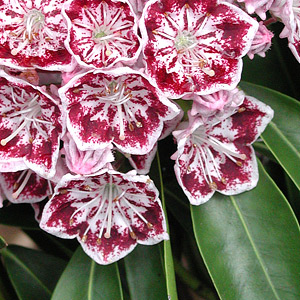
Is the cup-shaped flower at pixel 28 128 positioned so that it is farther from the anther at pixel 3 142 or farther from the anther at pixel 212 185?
the anther at pixel 212 185

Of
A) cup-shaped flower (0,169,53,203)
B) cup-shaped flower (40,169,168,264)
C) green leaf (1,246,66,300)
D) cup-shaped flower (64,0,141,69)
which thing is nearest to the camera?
cup-shaped flower (64,0,141,69)

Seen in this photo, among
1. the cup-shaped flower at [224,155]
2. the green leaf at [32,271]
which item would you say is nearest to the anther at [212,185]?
the cup-shaped flower at [224,155]

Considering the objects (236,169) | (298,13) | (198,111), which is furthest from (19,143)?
(298,13)

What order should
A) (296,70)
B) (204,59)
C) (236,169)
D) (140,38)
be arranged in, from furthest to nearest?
(296,70), (236,169), (204,59), (140,38)

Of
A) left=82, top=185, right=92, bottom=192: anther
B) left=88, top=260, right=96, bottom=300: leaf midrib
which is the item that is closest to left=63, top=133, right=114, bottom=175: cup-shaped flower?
left=82, top=185, right=92, bottom=192: anther

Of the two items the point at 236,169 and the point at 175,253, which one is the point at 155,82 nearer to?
the point at 236,169

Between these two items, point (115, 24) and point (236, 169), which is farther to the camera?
point (236, 169)

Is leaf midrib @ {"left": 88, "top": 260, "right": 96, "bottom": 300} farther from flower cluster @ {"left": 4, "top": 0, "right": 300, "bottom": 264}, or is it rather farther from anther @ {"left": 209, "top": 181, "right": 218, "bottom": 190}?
anther @ {"left": 209, "top": 181, "right": 218, "bottom": 190}
